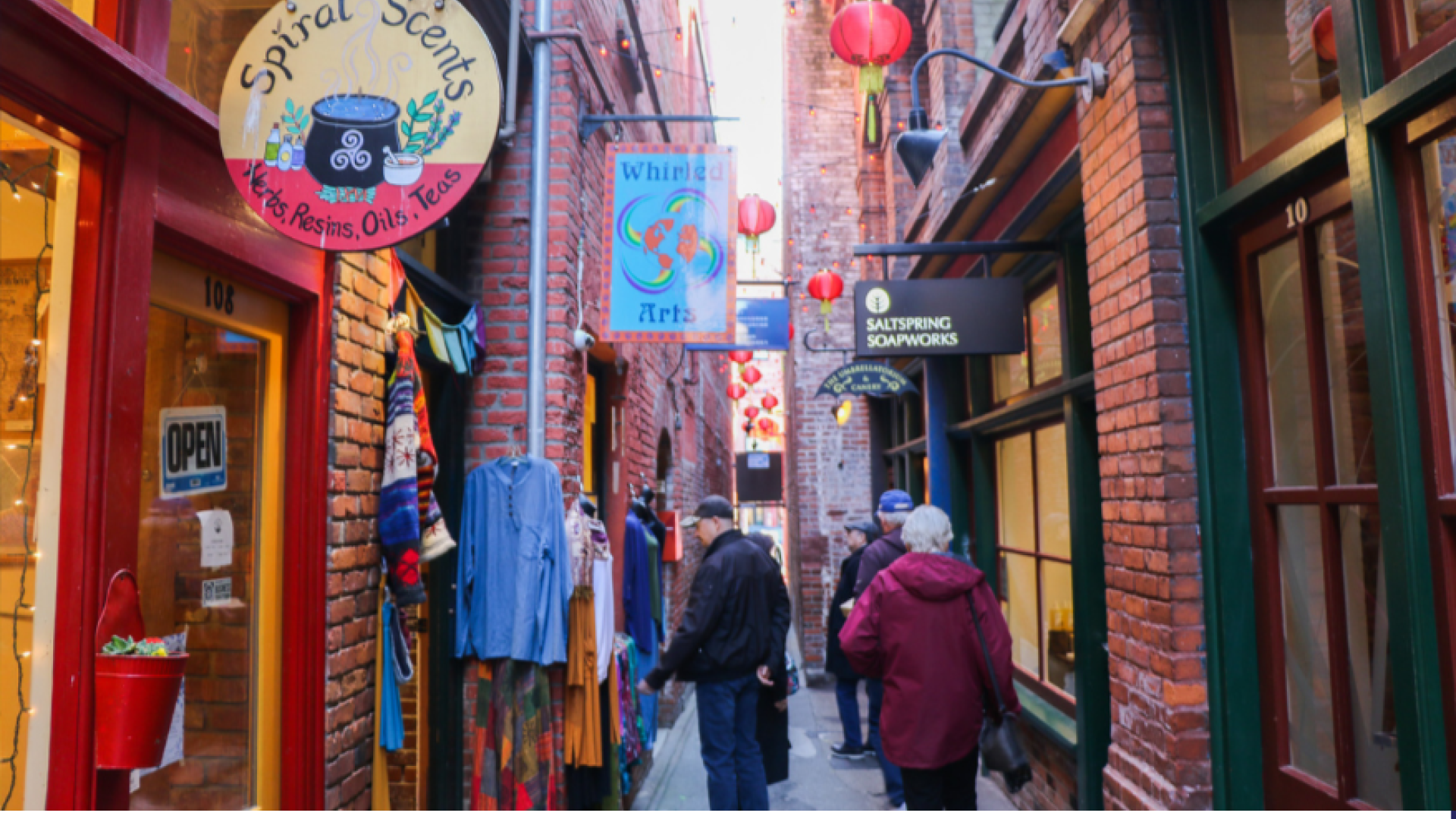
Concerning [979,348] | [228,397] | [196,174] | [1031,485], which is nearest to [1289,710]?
[979,348]

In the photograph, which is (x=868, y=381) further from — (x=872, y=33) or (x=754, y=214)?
(x=872, y=33)

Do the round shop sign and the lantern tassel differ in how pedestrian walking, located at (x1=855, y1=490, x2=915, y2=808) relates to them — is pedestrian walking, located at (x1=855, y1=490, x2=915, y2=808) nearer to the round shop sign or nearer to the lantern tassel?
the lantern tassel

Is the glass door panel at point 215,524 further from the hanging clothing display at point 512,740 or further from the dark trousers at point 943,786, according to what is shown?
the dark trousers at point 943,786

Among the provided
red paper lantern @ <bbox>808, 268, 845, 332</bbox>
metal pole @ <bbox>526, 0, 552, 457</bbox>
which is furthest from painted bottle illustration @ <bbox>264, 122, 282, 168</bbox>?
red paper lantern @ <bbox>808, 268, 845, 332</bbox>

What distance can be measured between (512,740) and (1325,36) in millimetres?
4240

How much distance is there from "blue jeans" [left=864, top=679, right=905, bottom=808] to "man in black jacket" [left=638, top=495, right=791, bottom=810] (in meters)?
1.00

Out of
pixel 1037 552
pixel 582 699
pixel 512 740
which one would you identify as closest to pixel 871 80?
pixel 1037 552

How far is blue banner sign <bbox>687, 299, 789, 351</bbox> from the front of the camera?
380 inches

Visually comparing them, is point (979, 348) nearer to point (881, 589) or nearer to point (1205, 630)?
point (881, 589)

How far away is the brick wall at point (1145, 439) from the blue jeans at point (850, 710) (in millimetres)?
3510

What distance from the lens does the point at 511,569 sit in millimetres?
4266

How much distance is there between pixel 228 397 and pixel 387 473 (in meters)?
0.77

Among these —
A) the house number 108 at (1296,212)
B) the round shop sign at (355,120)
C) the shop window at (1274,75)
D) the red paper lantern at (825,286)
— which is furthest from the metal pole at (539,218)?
the red paper lantern at (825,286)

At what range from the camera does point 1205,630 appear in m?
2.96
